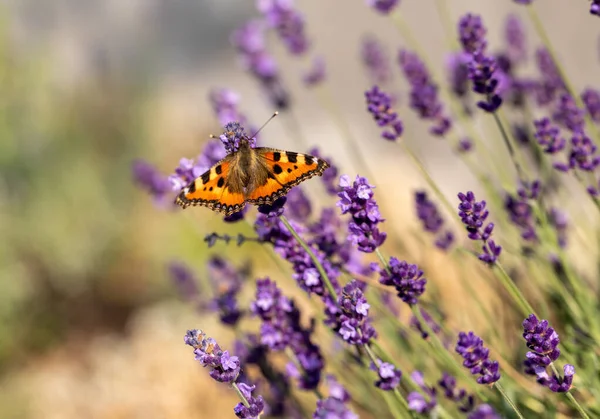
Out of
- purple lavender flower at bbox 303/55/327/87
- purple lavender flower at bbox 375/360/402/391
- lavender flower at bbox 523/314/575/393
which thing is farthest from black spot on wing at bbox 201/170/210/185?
purple lavender flower at bbox 303/55/327/87

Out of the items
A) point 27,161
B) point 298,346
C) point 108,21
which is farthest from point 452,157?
point 108,21

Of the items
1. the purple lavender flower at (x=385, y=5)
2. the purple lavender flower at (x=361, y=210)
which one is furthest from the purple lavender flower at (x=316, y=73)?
the purple lavender flower at (x=361, y=210)

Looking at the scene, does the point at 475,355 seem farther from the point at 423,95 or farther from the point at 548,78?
the point at 548,78

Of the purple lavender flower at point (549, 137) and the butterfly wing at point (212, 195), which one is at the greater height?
the butterfly wing at point (212, 195)

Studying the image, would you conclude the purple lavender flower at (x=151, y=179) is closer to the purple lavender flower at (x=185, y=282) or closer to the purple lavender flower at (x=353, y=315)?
the purple lavender flower at (x=185, y=282)

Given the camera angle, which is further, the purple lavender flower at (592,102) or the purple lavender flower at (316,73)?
the purple lavender flower at (316,73)

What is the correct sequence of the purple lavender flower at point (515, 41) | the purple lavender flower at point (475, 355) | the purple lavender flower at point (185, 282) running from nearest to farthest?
1. the purple lavender flower at point (475, 355)
2. the purple lavender flower at point (515, 41)
3. the purple lavender flower at point (185, 282)
